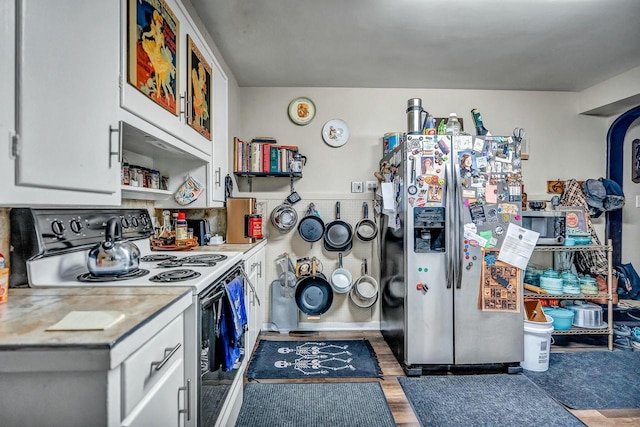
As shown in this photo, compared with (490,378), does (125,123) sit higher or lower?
higher

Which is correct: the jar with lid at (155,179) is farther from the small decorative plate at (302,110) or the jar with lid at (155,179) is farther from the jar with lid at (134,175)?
the small decorative plate at (302,110)

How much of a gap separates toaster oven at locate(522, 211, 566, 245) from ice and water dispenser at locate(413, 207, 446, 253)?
0.92 metres

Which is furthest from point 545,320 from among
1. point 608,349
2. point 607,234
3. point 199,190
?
point 199,190

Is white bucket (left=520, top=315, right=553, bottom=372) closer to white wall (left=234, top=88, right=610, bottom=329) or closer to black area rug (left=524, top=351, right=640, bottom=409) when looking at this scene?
black area rug (left=524, top=351, right=640, bottom=409)

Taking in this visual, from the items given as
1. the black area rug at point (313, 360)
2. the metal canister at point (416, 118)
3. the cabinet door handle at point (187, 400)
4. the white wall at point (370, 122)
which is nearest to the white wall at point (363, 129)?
the white wall at point (370, 122)

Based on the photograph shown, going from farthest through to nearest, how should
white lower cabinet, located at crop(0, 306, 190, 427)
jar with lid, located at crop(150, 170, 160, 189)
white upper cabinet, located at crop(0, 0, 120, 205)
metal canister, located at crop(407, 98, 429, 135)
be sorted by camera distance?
metal canister, located at crop(407, 98, 429, 135)
jar with lid, located at crop(150, 170, 160, 189)
white upper cabinet, located at crop(0, 0, 120, 205)
white lower cabinet, located at crop(0, 306, 190, 427)

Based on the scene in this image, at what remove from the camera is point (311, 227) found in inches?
122

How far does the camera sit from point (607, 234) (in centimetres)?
330

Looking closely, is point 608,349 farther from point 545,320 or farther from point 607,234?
point 607,234

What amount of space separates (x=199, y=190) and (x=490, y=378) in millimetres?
2453

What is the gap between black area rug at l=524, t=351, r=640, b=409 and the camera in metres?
2.00

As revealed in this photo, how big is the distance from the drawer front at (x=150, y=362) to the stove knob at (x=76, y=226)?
628 mm

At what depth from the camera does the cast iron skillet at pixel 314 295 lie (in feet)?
9.75

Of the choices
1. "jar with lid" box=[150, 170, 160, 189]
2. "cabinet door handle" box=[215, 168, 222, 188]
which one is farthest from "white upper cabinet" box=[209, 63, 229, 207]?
"jar with lid" box=[150, 170, 160, 189]
